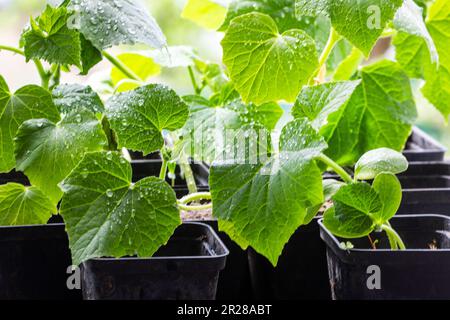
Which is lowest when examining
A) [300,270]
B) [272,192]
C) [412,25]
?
[300,270]

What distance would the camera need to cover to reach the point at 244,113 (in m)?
0.65

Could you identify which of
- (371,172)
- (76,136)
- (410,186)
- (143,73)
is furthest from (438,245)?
(143,73)

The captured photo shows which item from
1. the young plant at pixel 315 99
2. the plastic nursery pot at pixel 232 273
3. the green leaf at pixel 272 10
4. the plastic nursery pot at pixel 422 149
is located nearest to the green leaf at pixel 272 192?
the young plant at pixel 315 99

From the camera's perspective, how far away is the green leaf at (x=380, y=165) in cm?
54

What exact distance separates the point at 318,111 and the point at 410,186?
0.81 ft

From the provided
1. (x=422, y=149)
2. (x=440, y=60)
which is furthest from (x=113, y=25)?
(x=422, y=149)

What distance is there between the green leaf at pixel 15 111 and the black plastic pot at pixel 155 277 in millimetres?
142

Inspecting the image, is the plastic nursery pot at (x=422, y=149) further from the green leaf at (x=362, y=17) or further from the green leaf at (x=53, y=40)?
the green leaf at (x=53, y=40)

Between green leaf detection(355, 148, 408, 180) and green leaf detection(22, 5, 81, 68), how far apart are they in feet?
0.82

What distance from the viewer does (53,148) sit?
1.81 feet

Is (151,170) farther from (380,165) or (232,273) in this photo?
(380,165)

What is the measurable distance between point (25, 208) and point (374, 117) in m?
0.38

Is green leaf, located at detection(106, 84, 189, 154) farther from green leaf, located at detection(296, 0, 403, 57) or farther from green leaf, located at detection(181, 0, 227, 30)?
green leaf, located at detection(181, 0, 227, 30)
